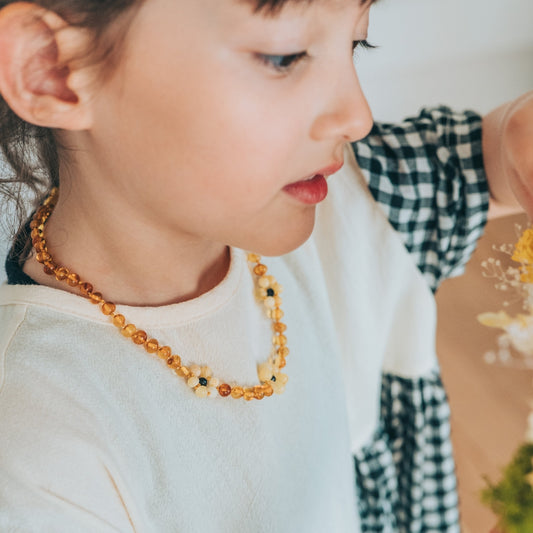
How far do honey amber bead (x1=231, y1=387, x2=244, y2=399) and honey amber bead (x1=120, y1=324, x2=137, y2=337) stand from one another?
115mm

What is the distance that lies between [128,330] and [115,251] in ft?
0.25

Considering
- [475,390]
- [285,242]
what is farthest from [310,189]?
[475,390]

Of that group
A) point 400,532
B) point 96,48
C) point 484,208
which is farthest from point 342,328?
point 96,48

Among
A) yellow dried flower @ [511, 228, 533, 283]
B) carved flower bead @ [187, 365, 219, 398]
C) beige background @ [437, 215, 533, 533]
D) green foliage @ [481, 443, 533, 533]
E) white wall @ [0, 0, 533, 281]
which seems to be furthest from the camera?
white wall @ [0, 0, 533, 281]

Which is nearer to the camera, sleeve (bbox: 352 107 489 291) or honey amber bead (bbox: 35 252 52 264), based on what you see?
honey amber bead (bbox: 35 252 52 264)

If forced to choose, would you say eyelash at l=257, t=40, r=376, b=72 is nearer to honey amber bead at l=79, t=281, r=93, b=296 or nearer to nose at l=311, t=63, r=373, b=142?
nose at l=311, t=63, r=373, b=142

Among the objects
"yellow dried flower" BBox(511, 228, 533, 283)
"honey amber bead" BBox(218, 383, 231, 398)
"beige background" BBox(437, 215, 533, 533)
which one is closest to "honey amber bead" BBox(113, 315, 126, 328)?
"honey amber bead" BBox(218, 383, 231, 398)

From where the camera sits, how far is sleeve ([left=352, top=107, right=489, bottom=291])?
72 cm

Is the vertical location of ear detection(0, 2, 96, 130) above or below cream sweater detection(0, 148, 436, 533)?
above

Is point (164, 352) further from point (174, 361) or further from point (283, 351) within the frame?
point (283, 351)

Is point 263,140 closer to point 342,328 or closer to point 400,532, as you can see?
point 342,328

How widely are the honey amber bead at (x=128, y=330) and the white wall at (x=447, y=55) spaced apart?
36.1 inches

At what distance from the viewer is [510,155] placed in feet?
2.15

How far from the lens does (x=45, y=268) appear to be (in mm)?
552
